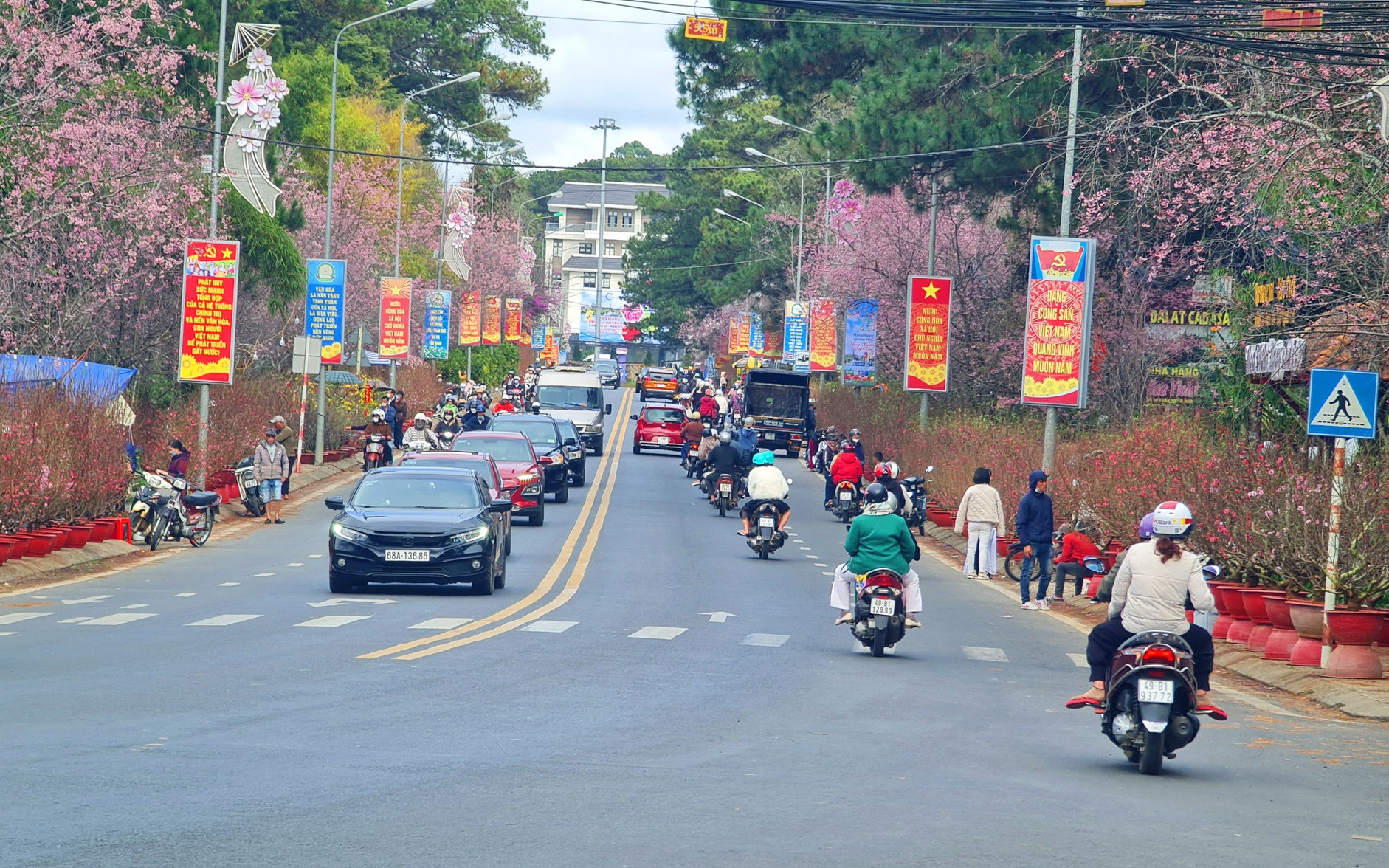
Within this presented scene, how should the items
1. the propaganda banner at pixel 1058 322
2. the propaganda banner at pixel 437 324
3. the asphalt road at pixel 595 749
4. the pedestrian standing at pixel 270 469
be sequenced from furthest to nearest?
1. the propaganda banner at pixel 437 324
2. the pedestrian standing at pixel 270 469
3. the propaganda banner at pixel 1058 322
4. the asphalt road at pixel 595 749

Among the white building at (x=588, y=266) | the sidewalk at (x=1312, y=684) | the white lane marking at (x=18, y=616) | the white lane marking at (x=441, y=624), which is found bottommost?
the white lane marking at (x=18, y=616)

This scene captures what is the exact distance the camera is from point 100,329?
37906 millimetres

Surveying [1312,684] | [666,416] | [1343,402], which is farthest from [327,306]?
[1312,684]

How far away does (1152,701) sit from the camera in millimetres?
10680

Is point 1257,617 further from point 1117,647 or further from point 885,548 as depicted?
point 1117,647

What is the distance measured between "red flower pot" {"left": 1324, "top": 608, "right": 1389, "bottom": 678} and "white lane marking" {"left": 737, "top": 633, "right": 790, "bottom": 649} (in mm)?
5276

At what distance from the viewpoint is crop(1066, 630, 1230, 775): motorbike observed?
10.7 m

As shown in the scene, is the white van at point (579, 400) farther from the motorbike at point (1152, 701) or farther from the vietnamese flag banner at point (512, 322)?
the motorbike at point (1152, 701)

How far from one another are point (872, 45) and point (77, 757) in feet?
107

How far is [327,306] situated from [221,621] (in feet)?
81.8

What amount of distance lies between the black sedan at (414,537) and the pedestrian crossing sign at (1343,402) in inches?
387

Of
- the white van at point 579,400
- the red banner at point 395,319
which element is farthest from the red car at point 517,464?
the white van at point 579,400

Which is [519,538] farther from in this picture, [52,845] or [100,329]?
[52,845]

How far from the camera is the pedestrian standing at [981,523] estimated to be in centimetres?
2705
